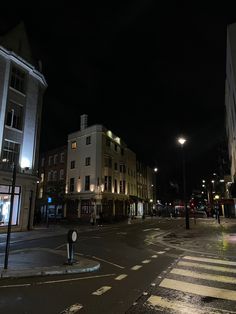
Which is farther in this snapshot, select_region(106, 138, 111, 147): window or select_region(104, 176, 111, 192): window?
select_region(106, 138, 111, 147): window

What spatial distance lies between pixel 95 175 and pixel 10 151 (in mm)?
17500

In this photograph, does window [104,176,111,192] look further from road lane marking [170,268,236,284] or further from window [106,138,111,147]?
road lane marking [170,268,236,284]

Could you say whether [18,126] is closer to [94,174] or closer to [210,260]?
[94,174]

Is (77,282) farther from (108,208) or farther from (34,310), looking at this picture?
(108,208)

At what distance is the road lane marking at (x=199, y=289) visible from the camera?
576 cm

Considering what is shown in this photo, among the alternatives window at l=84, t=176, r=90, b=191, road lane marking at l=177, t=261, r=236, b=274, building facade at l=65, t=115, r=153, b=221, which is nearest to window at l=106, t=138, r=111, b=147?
building facade at l=65, t=115, r=153, b=221

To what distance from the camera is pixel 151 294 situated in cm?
584

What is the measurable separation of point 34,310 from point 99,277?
276 centimetres

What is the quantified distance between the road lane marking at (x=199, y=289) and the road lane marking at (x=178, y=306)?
2.66 ft

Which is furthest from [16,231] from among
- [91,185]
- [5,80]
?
[91,185]

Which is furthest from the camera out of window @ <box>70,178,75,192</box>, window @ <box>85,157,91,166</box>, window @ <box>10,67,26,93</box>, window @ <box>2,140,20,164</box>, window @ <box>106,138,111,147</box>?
window @ <box>106,138,111,147</box>

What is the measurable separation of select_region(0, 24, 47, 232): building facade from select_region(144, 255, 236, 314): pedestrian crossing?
61.3 feet

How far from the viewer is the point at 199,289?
6.20 metres

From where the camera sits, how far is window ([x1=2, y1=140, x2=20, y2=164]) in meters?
23.7
